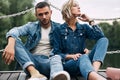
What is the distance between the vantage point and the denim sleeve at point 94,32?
268 cm

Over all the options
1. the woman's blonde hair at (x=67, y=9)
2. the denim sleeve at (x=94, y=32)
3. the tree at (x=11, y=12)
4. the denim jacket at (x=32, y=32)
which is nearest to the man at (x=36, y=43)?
the denim jacket at (x=32, y=32)

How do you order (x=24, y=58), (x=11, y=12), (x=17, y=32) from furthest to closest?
(x=11, y=12) → (x=17, y=32) → (x=24, y=58)

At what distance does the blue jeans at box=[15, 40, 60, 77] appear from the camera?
2510mm

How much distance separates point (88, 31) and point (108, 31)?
2158 cm

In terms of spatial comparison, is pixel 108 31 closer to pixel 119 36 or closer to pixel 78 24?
pixel 119 36

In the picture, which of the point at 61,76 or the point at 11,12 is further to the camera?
the point at 11,12

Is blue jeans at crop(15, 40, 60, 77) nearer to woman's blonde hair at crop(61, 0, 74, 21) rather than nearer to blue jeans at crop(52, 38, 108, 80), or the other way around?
blue jeans at crop(52, 38, 108, 80)

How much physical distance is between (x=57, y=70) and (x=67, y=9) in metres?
0.48

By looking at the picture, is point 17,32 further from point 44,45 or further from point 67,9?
point 67,9

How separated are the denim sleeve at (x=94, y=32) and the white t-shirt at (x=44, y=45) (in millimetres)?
270

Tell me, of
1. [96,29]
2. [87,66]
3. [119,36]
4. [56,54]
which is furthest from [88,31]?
[119,36]

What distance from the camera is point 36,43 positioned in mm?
2773

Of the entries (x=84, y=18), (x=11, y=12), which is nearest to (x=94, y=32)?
(x=84, y=18)

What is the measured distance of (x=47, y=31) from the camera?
9.18 feet
